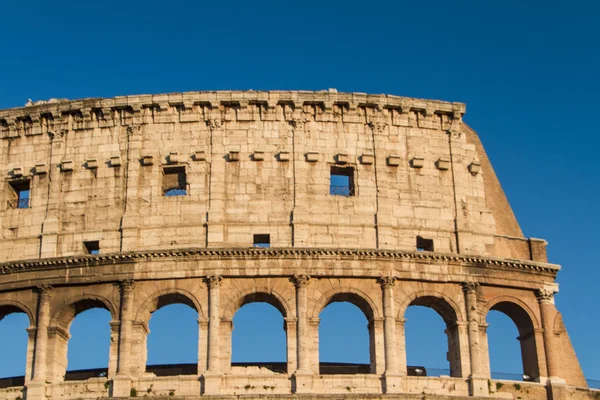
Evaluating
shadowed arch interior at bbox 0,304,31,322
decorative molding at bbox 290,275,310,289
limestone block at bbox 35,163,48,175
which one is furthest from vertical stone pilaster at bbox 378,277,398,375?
limestone block at bbox 35,163,48,175

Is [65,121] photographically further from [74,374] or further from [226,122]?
[74,374]

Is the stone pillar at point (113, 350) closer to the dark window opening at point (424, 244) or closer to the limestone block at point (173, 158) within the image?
the limestone block at point (173, 158)

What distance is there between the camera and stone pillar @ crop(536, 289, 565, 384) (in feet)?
119

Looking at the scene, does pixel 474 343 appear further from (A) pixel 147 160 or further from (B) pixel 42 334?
(B) pixel 42 334

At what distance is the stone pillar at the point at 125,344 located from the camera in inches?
1368

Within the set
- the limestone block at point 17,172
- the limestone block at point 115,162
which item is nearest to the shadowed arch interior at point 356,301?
the limestone block at point 115,162

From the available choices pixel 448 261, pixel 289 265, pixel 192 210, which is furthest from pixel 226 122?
pixel 448 261

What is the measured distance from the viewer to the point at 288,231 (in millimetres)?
36875

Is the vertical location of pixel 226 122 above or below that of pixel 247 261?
above

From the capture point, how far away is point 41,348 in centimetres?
3588

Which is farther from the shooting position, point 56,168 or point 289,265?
point 56,168

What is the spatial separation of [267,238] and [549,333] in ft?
32.4

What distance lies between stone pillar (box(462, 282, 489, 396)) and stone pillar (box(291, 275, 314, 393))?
527 centimetres

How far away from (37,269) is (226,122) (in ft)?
26.7
